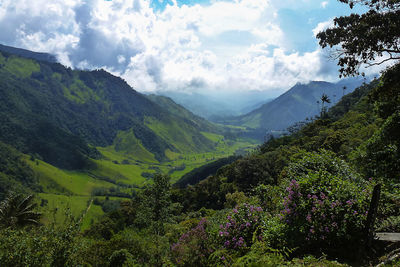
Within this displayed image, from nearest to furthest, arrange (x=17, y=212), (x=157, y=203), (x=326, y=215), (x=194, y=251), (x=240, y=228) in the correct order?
(x=326, y=215), (x=194, y=251), (x=240, y=228), (x=17, y=212), (x=157, y=203)

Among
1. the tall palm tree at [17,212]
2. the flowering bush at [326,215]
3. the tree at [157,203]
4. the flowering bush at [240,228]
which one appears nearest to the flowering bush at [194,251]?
the flowering bush at [240,228]

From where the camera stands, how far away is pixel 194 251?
9.45 metres

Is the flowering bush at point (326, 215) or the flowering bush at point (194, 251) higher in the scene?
the flowering bush at point (326, 215)

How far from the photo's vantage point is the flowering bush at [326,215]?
837 cm

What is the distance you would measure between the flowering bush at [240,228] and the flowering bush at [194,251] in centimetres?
75

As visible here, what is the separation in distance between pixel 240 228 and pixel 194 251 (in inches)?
81.2

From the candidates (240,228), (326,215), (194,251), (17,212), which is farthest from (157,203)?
(326,215)

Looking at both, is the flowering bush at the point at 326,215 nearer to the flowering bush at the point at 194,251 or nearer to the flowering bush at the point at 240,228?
the flowering bush at the point at 240,228

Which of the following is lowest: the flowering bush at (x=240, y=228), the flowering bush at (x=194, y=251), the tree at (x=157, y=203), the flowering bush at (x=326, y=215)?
the tree at (x=157, y=203)

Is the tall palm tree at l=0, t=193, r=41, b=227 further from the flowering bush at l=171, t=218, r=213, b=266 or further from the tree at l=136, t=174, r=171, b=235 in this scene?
the flowering bush at l=171, t=218, r=213, b=266

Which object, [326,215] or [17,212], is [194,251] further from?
[17,212]

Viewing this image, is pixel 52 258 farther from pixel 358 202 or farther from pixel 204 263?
pixel 358 202

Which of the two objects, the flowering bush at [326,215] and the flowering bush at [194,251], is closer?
the flowering bush at [326,215]

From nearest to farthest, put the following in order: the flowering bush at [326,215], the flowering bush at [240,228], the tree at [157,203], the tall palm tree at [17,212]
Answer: the flowering bush at [326,215] → the flowering bush at [240,228] → the tall palm tree at [17,212] → the tree at [157,203]
